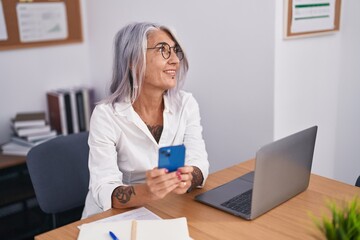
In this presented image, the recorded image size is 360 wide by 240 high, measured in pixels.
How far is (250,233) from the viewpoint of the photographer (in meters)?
1.25

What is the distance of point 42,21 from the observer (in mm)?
2924

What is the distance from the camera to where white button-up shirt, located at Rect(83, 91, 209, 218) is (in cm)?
157

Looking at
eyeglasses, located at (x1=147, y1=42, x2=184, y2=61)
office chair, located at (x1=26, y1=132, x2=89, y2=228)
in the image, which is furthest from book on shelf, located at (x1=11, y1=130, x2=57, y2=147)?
eyeglasses, located at (x1=147, y1=42, x2=184, y2=61)

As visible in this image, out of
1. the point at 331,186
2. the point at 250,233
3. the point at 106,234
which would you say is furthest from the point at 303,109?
the point at 106,234

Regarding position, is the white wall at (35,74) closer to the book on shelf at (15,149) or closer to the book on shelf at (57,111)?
the book on shelf at (57,111)

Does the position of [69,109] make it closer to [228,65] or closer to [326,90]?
[228,65]

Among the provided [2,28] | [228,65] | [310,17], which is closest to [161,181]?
[228,65]

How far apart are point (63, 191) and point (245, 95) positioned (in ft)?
3.40

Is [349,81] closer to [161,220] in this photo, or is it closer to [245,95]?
[245,95]

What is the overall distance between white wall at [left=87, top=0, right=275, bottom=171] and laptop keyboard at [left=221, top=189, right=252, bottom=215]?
0.78 meters

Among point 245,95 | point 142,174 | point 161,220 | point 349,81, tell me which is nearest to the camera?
point 161,220

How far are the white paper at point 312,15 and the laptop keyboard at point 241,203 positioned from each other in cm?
98

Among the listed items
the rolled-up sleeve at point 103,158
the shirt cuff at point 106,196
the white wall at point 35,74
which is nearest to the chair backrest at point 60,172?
the rolled-up sleeve at point 103,158

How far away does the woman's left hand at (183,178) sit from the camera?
1.33m
